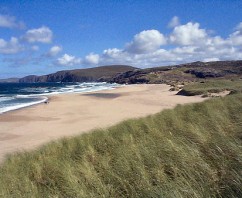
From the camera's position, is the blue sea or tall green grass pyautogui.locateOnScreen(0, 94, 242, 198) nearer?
tall green grass pyautogui.locateOnScreen(0, 94, 242, 198)

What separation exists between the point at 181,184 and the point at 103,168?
2.12 meters

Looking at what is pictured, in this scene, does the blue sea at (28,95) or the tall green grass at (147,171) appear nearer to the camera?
the tall green grass at (147,171)

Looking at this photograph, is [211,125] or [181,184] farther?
[211,125]

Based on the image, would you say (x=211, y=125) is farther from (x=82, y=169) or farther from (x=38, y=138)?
(x=38, y=138)

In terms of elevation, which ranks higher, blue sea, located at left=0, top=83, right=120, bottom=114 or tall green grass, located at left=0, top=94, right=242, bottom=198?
tall green grass, located at left=0, top=94, right=242, bottom=198

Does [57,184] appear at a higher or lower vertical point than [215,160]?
lower

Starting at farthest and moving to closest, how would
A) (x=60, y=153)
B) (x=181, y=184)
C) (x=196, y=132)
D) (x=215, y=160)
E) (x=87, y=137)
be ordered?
(x=87, y=137) < (x=60, y=153) < (x=196, y=132) < (x=215, y=160) < (x=181, y=184)

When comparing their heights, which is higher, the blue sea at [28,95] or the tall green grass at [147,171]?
the tall green grass at [147,171]

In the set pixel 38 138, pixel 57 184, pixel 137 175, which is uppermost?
pixel 137 175

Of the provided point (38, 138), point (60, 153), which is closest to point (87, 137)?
point (60, 153)

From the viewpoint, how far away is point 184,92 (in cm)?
4266

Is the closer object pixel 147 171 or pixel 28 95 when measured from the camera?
pixel 147 171

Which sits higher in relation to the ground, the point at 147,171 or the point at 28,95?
the point at 147,171

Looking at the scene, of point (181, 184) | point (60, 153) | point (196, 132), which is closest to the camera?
point (181, 184)
